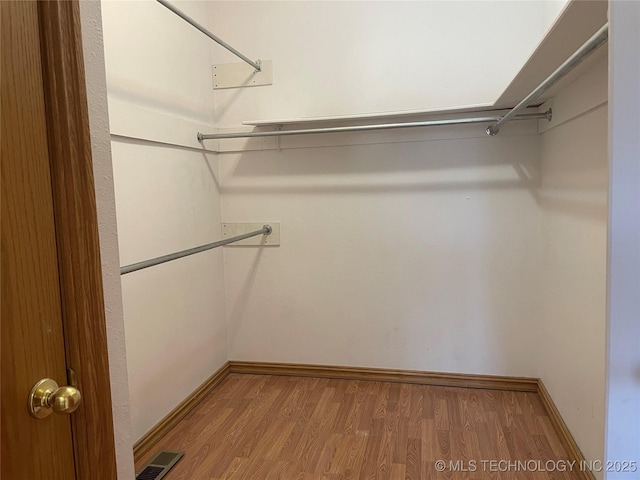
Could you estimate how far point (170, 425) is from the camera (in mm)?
2256

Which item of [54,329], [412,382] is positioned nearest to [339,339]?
[412,382]

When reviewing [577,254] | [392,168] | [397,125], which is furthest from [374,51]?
[577,254]

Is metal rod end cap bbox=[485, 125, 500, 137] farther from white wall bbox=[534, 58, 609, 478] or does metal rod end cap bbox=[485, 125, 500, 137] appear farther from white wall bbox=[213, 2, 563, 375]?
white wall bbox=[534, 58, 609, 478]

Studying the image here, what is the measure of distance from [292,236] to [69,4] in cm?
207

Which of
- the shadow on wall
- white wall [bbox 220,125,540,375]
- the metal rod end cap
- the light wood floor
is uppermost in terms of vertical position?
the metal rod end cap

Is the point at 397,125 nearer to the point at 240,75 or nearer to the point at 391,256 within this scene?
the point at 391,256

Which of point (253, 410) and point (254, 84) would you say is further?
point (254, 84)

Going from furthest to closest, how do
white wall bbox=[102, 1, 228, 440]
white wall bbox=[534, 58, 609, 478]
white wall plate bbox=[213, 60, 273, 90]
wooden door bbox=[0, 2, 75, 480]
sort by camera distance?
white wall plate bbox=[213, 60, 273, 90]
white wall bbox=[102, 1, 228, 440]
white wall bbox=[534, 58, 609, 478]
wooden door bbox=[0, 2, 75, 480]

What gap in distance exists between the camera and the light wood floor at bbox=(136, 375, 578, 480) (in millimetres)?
1891

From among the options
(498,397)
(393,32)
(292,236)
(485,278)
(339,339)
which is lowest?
(498,397)

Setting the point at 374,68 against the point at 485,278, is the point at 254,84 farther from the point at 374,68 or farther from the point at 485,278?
the point at 485,278

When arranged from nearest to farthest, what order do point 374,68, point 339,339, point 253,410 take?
point 253,410, point 374,68, point 339,339

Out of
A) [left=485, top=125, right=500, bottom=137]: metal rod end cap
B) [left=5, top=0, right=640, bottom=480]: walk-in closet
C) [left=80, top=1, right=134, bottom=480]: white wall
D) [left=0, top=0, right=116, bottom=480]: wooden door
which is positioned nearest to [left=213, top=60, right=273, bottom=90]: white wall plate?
[left=5, top=0, right=640, bottom=480]: walk-in closet

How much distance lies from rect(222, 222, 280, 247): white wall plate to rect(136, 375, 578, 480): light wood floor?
0.85 meters
